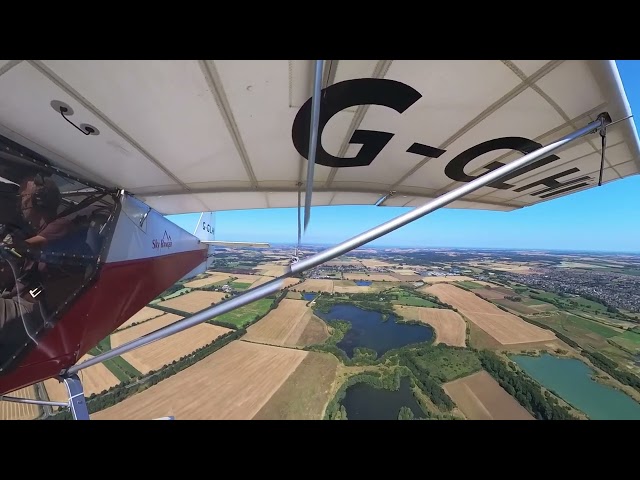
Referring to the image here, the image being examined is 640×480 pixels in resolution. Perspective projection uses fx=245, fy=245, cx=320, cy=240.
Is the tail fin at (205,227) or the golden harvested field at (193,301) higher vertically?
the tail fin at (205,227)

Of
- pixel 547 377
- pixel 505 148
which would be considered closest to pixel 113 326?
pixel 505 148

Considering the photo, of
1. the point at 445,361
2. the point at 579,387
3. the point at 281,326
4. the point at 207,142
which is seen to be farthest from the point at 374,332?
the point at 207,142

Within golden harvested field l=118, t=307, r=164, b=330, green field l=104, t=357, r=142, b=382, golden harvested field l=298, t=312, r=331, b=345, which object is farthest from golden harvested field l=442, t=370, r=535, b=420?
golden harvested field l=118, t=307, r=164, b=330

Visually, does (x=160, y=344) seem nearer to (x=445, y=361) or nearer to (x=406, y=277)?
(x=445, y=361)

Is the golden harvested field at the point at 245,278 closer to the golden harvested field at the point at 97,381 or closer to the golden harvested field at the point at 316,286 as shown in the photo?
the golden harvested field at the point at 316,286

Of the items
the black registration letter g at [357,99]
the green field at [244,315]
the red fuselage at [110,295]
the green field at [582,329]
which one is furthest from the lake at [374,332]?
the black registration letter g at [357,99]

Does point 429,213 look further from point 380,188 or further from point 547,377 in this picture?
point 547,377

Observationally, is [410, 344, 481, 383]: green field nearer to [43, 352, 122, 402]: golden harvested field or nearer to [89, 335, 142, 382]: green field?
[89, 335, 142, 382]: green field
